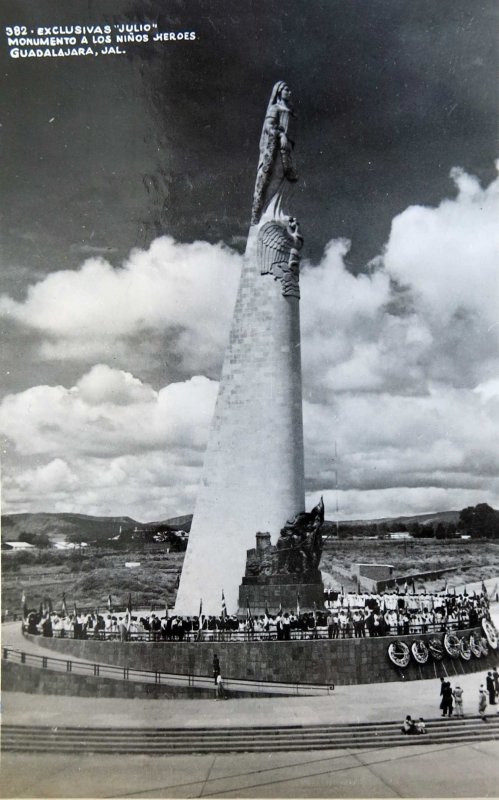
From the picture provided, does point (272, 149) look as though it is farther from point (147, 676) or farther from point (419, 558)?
point (419, 558)

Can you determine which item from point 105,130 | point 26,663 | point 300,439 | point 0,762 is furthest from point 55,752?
point 105,130

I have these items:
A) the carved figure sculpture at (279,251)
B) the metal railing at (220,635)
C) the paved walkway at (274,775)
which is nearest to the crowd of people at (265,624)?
the metal railing at (220,635)

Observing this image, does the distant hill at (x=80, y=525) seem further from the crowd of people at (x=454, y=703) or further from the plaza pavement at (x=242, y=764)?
the crowd of people at (x=454, y=703)

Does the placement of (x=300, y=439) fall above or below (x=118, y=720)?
above

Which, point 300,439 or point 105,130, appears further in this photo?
point 300,439

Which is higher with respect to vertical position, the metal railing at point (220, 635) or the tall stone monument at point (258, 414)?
the tall stone monument at point (258, 414)

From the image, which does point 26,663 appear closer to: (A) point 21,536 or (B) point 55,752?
(B) point 55,752

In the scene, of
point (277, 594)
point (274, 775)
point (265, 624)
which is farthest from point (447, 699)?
point (277, 594)
